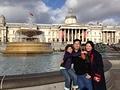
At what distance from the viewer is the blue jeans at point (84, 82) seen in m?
7.61

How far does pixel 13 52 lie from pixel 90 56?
22172 millimetres

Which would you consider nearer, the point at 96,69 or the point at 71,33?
the point at 96,69

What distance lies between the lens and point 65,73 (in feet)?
26.7

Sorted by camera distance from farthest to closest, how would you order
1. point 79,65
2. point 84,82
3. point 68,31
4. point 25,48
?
point 68,31
point 25,48
point 84,82
point 79,65

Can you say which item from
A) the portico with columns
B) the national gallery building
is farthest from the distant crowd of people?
the portico with columns

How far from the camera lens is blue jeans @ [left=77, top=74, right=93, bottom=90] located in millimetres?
7605

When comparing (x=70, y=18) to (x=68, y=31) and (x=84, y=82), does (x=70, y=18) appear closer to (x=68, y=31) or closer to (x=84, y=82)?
(x=68, y=31)

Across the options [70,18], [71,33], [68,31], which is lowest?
[71,33]

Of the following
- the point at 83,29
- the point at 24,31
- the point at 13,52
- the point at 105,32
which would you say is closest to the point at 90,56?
the point at 13,52

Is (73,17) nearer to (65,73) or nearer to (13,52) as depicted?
(13,52)

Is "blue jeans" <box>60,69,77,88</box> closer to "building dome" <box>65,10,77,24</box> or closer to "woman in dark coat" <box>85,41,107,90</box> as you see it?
"woman in dark coat" <box>85,41,107,90</box>

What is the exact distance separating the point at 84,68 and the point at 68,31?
455 feet

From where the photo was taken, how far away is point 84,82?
7.69 m

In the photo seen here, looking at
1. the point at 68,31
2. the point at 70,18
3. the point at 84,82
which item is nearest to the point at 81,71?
the point at 84,82
